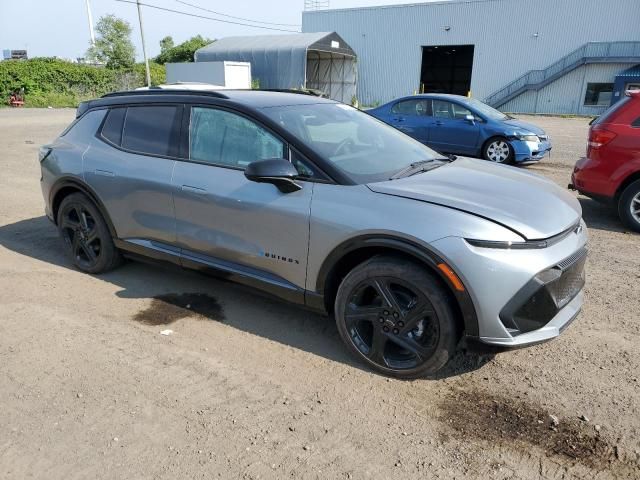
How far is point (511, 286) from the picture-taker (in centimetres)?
269

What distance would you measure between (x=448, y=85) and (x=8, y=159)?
4122 cm

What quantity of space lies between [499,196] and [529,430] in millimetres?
1343

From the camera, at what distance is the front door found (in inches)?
131

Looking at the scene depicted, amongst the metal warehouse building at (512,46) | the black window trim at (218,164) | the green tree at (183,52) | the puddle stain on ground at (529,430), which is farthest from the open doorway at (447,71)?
the puddle stain on ground at (529,430)

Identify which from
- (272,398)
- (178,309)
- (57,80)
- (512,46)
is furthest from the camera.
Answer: (512,46)

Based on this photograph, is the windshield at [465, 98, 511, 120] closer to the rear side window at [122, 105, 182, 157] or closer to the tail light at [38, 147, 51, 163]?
the rear side window at [122, 105, 182, 157]

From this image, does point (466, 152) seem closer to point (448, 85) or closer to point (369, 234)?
point (369, 234)

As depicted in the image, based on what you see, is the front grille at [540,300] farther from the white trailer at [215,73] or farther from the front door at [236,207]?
the white trailer at [215,73]

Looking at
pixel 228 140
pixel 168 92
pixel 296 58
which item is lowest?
pixel 228 140

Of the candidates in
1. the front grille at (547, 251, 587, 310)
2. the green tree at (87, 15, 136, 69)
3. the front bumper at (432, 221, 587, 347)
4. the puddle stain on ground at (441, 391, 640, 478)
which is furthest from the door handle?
the green tree at (87, 15, 136, 69)

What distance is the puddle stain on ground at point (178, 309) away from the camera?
155 inches

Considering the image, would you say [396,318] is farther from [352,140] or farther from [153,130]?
[153,130]

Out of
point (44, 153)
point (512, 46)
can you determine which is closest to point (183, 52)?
point (512, 46)

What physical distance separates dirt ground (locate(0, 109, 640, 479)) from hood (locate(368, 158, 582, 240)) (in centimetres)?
98
